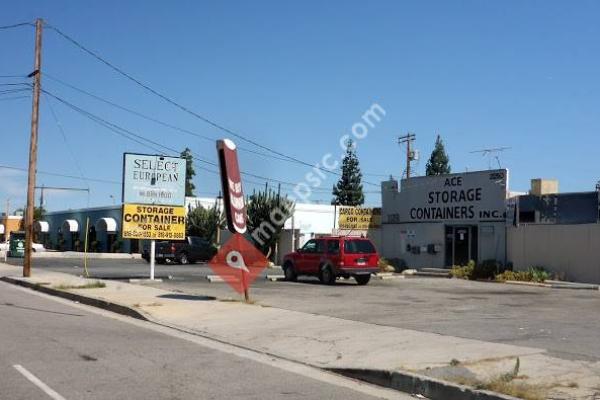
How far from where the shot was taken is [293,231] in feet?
127

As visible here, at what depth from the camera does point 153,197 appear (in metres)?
27.4

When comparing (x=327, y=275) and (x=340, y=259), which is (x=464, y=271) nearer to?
(x=327, y=275)

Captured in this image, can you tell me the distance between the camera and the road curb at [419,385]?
7602 mm

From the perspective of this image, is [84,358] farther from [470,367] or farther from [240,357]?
[470,367]

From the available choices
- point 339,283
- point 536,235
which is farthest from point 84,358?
point 536,235

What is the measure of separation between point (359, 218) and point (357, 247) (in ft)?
35.9

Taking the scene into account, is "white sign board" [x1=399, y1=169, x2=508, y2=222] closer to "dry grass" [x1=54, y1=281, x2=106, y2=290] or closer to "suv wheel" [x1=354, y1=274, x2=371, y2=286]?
"suv wheel" [x1=354, y1=274, x2=371, y2=286]

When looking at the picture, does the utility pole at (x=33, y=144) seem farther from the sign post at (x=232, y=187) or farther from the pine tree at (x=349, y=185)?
the pine tree at (x=349, y=185)

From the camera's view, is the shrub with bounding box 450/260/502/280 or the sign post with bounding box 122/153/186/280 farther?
the shrub with bounding box 450/260/502/280

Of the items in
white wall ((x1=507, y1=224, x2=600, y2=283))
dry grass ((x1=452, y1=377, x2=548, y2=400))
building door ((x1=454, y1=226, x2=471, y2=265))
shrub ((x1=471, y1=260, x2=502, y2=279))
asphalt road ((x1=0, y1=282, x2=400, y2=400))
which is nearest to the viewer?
dry grass ((x1=452, y1=377, x2=548, y2=400))

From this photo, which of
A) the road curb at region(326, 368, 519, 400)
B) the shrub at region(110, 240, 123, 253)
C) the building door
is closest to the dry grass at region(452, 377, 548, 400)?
the road curb at region(326, 368, 519, 400)

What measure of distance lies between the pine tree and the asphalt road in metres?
61.2

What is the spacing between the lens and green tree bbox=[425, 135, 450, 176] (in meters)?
76.7

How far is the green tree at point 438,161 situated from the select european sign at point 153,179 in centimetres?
5259
